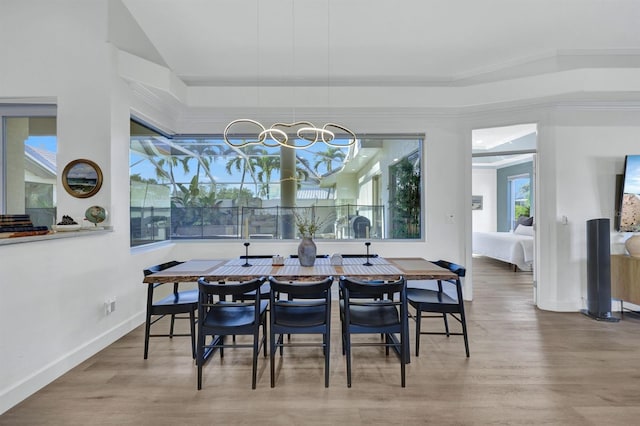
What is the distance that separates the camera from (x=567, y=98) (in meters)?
3.90

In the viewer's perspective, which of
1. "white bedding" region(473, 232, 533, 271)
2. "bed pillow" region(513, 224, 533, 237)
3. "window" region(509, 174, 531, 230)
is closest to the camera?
"white bedding" region(473, 232, 533, 271)

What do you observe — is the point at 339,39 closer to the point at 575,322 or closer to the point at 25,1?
the point at 25,1

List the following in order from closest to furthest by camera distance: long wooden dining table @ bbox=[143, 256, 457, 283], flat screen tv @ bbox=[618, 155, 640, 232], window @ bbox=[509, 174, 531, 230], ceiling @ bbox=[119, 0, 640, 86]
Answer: long wooden dining table @ bbox=[143, 256, 457, 283], ceiling @ bbox=[119, 0, 640, 86], flat screen tv @ bbox=[618, 155, 640, 232], window @ bbox=[509, 174, 531, 230]

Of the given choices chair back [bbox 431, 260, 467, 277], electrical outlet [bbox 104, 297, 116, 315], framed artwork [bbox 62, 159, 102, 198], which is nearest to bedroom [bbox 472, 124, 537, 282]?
chair back [bbox 431, 260, 467, 277]

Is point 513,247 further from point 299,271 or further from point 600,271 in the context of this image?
point 299,271

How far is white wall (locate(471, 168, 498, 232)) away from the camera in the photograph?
975cm

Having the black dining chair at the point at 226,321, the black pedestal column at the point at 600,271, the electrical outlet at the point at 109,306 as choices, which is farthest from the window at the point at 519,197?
the electrical outlet at the point at 109,306

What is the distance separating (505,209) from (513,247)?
3.48 m

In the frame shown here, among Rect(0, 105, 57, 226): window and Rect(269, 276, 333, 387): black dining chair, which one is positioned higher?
Rect(0, 105, 57, 226): window

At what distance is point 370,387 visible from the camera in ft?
7.67

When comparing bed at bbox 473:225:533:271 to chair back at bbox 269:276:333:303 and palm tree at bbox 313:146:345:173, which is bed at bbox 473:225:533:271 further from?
chair back at bbox 269:276:333:303

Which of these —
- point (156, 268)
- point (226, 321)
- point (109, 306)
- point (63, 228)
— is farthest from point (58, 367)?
point (226, 321)

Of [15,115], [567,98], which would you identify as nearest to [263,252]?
[15,115]

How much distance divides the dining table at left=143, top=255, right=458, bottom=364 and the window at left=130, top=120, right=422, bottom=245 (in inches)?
62.8
